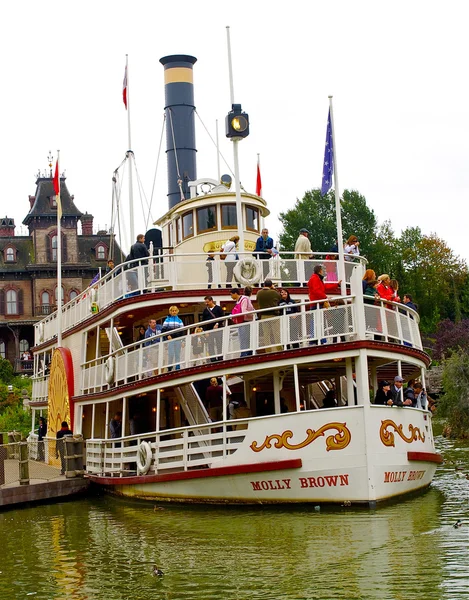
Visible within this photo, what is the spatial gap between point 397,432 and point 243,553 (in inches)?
190

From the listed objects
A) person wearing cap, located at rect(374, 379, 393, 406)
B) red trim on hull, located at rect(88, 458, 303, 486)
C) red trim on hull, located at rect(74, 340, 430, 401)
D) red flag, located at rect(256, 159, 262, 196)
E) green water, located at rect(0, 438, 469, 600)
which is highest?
red flag, located at rect(256, 159, 262, 196)

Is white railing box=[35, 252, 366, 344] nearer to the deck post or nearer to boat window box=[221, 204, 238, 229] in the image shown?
boat window box=[221, 204, 238, 229]

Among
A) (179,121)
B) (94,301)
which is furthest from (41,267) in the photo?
(94,301)

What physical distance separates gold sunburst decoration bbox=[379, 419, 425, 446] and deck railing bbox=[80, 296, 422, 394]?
1.64 meters

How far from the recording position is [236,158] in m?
22.7

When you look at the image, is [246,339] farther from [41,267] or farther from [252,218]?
[41,267]

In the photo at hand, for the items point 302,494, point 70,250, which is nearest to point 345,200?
point 70,250

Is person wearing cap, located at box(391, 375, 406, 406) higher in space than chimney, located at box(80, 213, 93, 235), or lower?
lower

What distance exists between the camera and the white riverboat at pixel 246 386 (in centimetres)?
1778

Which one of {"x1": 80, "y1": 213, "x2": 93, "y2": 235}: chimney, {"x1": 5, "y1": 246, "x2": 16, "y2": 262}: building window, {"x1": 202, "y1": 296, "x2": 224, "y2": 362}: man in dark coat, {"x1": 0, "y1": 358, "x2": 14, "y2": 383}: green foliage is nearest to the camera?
{"x1": 202, "y1": 296, "x2": 224, "y2": 362}: man in dark coat

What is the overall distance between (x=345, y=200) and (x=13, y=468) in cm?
5624

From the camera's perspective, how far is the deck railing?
18.3 metres

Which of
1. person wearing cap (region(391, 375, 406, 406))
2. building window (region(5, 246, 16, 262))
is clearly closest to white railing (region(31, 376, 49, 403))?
person wearing cap (region(391, 375, 406, 406))

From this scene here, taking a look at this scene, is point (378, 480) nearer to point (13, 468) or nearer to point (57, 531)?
point (57, 531)
